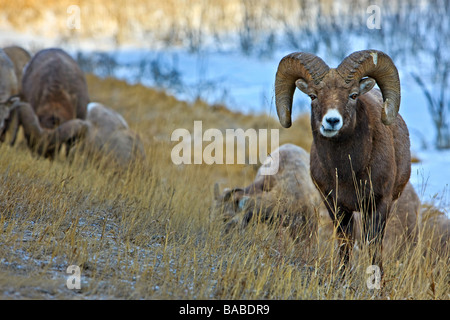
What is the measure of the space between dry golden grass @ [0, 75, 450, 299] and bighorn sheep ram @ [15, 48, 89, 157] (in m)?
1.66

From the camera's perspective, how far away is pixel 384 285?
17.1ft

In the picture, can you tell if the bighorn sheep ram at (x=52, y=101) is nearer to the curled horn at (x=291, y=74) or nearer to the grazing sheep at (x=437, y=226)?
Result: the curled horn at (x=291, y=74)

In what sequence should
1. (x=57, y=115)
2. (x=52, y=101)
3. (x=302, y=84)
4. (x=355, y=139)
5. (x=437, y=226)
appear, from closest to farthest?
1. (x=355, y=139)
2. (x=302, y=84)
3. (x=437, y=226)
4. (x=57, y=115)
5. (x=52, y=101)

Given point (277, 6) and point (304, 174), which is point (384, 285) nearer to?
point (304, 174)

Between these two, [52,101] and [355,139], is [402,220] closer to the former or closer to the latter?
[355,139]

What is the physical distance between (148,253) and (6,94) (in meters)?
6.68

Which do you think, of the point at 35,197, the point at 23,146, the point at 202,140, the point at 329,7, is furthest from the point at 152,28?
the point at 35,197

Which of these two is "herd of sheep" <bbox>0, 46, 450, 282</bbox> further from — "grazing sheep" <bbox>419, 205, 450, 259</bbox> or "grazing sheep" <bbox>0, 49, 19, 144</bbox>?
"grazing sheep" <bbox>0, 49, 19, 144</bbox>

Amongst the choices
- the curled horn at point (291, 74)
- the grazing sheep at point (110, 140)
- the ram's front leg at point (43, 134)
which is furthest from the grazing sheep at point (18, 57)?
the curled horn at point (291, 74)

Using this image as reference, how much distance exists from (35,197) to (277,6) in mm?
16852

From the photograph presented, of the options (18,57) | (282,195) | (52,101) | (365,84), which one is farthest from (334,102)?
(18,57)

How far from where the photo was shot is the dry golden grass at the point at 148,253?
15.3ft

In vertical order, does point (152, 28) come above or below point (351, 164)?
above

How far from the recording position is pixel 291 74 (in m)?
6.14
